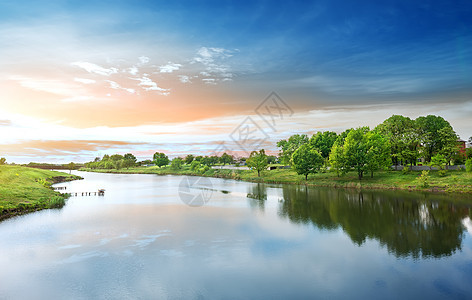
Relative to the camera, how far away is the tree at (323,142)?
75875 millimetres

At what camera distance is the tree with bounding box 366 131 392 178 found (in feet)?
185

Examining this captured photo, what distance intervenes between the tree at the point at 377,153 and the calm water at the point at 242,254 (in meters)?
21.1

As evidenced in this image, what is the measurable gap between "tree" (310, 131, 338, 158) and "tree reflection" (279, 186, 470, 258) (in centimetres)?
2900

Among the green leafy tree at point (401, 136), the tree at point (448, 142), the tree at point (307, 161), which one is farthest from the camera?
the tree at point (307, 161)

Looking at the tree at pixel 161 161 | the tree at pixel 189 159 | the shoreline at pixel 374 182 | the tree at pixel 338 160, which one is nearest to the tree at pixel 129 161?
the tree at pixel 161 161

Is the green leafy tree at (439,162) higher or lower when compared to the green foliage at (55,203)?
higher

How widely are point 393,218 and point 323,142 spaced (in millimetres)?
47916

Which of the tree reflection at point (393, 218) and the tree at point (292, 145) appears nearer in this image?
the tree reflection at point (393, 218)

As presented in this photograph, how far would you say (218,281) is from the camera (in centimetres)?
1589

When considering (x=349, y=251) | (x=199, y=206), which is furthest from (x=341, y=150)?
(x=349, y=251)

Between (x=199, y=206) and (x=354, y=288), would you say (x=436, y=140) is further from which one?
(x=354, y=288)

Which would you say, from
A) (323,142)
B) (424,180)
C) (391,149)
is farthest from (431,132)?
(323,142)

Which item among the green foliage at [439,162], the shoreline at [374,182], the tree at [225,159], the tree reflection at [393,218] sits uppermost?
the tree at [225,159]

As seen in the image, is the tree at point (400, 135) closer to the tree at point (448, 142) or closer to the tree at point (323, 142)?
the tree at point (448, 142)
